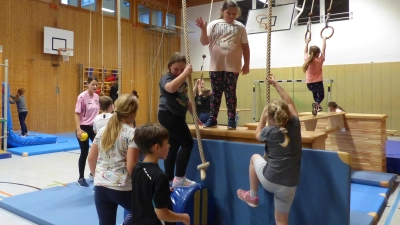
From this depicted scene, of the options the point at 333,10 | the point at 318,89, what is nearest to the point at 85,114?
the point at 318,89

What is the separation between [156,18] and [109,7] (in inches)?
81.4

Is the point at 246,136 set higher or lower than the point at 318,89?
lower

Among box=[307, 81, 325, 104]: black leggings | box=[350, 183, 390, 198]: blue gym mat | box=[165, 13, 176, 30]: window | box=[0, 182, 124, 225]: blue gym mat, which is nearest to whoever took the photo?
box=[0, 182, 124, 225]: blue gym mat

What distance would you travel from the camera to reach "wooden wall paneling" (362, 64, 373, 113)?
1005 centimetres

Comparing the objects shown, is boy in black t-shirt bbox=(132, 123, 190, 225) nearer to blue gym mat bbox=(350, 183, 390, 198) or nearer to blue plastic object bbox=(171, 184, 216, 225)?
blue plastic object bbox=(171, 184, 216, 225)

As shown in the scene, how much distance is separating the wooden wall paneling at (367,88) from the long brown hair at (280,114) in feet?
29.1

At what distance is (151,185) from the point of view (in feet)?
5.46

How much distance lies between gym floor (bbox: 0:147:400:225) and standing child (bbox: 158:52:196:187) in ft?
5.19

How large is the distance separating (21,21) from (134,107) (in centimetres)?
860

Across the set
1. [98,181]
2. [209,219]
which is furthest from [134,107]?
[209,219]

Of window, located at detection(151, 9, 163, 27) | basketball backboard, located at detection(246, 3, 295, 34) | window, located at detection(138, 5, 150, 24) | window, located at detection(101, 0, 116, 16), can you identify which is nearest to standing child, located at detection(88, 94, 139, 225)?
basketball backboard, located at detection(246, 3, 295, 34)

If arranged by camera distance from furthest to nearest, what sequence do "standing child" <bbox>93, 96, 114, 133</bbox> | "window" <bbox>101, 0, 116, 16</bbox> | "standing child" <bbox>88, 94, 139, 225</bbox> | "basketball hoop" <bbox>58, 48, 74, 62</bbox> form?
"window" <bbox>101, 0, 116, 16</bbox> → "basketball hoop" <bbox>58, 48, 74, 62</bbox> → "standing child" <bbox>93, 96, 114, 133</bbox> → "standing child" <bbox>88, 94, 139, 225</bbox>

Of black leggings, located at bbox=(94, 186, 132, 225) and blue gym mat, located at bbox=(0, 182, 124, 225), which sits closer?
black leggings, located at bbox=(94, 186, 132, 225)

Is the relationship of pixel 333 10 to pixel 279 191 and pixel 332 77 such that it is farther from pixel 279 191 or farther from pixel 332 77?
pixel 279 191
